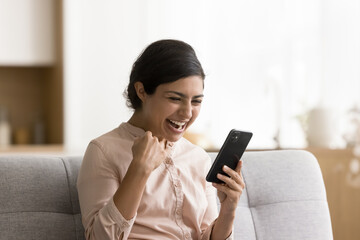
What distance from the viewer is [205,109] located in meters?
5.33

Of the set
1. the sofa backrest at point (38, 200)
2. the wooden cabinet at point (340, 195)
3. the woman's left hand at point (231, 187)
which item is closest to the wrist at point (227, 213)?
the woman's left hand at point (231, 187)

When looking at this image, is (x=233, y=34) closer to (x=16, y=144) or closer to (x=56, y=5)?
(x=56, y=5)

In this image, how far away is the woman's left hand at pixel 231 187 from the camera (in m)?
1.82

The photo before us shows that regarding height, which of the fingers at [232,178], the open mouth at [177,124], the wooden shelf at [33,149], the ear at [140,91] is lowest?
the wooden shelf at [33,149]

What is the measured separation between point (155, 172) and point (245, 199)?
0.45 m

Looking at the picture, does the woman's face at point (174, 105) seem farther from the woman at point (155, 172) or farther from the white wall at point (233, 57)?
the white wall at point (233, 57)

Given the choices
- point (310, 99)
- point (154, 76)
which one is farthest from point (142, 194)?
point (310, 99)

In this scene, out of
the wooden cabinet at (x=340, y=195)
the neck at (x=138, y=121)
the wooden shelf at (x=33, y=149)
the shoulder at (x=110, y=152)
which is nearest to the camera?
the shoulder at (x=110, y=152)

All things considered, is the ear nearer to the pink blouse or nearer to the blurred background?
the pink blouse

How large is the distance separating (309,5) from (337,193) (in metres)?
1.39

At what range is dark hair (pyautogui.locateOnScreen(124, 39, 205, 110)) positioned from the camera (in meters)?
Answer: 1.85

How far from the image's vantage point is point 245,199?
2244 millimetres

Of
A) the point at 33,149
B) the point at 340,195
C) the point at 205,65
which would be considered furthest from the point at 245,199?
the point at 205,65

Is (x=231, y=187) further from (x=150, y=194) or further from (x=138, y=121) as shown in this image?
(x=138, y=121)
